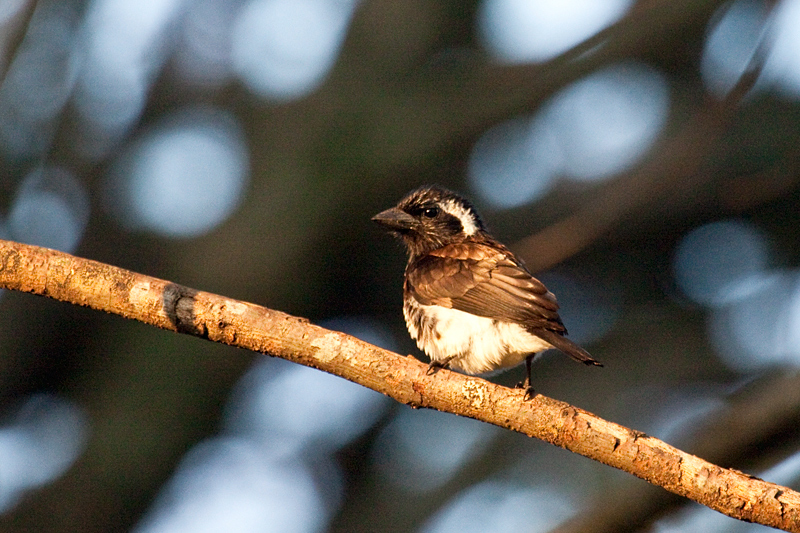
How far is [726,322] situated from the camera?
29.2ft

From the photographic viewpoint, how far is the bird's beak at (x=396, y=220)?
5289 millimetres

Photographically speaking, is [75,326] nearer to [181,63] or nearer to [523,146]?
[181,63]

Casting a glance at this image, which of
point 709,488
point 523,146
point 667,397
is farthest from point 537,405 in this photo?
point 667,397

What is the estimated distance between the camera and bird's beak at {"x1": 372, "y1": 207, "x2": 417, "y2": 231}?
529cm

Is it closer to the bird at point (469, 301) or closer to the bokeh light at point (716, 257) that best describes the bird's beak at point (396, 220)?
the bird at point (469, 301)

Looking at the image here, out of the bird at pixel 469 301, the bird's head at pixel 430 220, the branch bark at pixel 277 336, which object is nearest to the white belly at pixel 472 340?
the bird at pixel 469 301

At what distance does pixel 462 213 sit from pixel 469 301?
50.8 inches

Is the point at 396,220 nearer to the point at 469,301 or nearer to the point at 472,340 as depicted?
the point at 469,301

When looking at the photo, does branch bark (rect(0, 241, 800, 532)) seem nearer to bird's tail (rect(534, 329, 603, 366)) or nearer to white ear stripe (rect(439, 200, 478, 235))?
bird's tail (rect(534, 329, 603, 366))

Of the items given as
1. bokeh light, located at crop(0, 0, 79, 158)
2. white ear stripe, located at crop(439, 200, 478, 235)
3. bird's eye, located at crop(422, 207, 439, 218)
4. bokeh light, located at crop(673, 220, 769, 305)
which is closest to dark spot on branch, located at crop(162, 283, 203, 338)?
bird's eye, located at crop(422, 207, 439, 218)

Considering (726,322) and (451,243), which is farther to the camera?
(726,322)

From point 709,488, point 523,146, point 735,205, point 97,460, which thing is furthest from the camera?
point 523,146

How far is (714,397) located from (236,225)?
17.0ft

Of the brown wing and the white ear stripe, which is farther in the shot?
the white ear stripe
